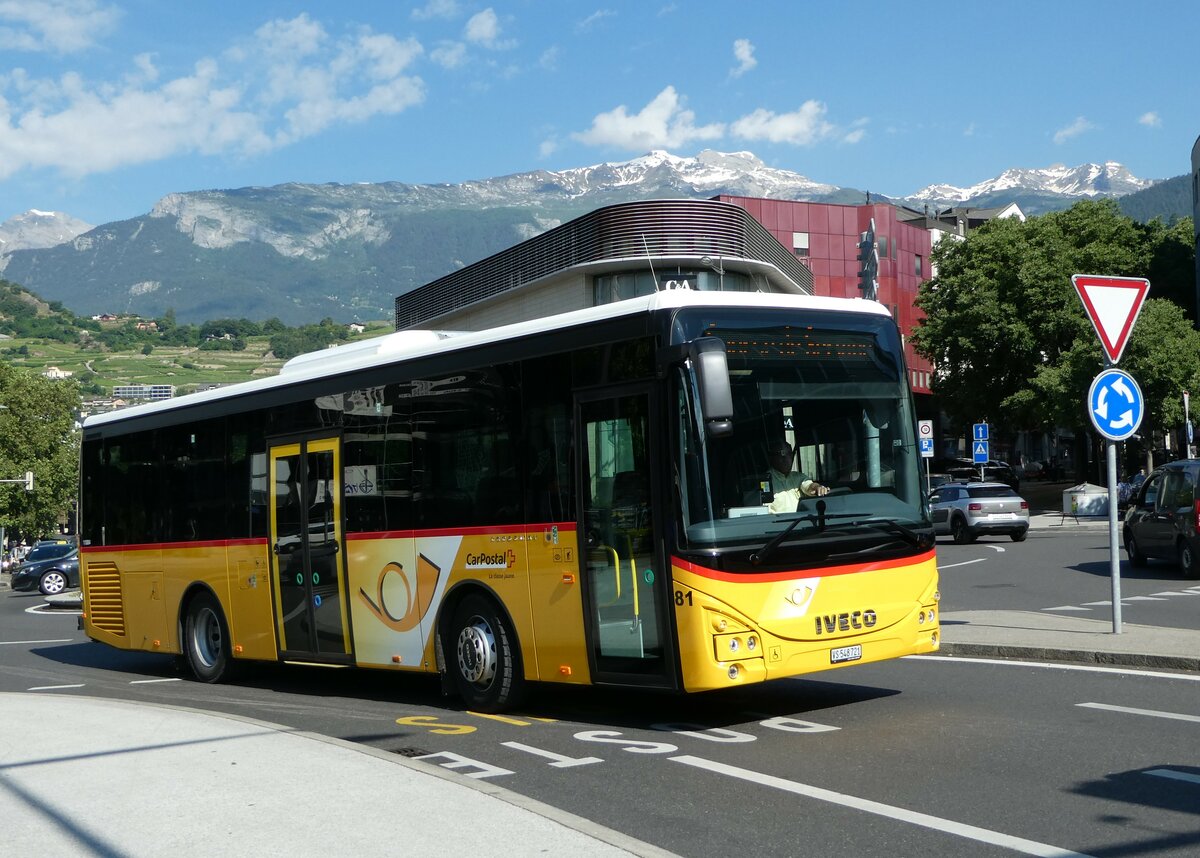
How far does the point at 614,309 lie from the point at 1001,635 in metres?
6.25

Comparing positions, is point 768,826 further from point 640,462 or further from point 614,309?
point 614,309

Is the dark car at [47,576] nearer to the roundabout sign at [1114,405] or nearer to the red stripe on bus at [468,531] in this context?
the red stripe on bus at [468,531]

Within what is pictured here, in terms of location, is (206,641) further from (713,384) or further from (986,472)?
(986,472)

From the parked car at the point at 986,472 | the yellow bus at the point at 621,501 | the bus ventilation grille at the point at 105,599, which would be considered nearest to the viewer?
the yellow bus at the point at 621,501

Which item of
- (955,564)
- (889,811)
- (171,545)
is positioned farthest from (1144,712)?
(955,564)

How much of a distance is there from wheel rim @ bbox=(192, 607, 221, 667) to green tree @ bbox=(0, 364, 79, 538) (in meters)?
87.7

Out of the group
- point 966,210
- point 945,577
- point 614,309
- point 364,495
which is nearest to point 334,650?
point 364,495

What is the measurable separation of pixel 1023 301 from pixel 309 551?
5402cm

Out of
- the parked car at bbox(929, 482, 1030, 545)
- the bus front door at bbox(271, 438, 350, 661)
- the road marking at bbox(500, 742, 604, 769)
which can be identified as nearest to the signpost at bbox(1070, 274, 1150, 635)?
the road marking at bbox(500, 742, 604, 769)

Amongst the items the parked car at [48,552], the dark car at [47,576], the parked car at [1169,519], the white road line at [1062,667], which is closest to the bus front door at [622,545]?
the white road line at [1062,667]

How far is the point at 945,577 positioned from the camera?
24766 mm

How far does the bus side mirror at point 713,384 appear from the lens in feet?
28.2

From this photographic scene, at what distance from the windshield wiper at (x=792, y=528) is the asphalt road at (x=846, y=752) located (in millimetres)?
1205

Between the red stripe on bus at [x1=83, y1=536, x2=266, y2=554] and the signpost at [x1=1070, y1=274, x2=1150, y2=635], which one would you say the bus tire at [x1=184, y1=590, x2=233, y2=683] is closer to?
the red stripe on bus at [x1=83, y1=536, x2=266, y2=554]
